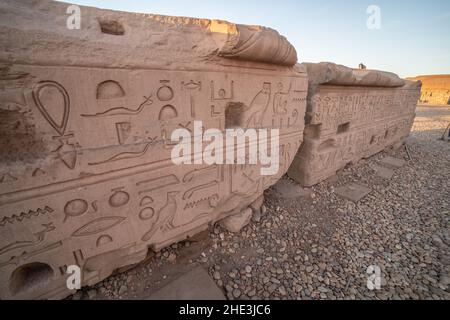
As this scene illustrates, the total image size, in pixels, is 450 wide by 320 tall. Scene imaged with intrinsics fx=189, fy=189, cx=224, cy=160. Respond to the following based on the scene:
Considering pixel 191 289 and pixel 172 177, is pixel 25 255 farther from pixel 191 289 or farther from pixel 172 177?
pixel 191 289

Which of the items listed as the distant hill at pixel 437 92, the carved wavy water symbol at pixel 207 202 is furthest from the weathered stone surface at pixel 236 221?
the distant hill at pixel 437 92

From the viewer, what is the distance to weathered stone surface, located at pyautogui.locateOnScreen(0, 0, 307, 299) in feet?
3.56

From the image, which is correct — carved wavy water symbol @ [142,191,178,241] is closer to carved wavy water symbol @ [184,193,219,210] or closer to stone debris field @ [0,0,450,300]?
stone debris field @ [0,0,450,300]

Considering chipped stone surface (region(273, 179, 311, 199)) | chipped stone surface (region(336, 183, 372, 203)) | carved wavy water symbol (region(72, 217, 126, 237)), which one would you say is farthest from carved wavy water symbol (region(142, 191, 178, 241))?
chipped stone surface (region(336, 183, 372, 203))

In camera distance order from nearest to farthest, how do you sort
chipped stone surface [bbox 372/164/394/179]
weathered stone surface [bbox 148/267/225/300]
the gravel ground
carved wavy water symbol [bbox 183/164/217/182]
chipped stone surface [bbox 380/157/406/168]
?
1. weathered stone surface [bbox 148/267/225/300]
2. the gravel ground
3. carved wavy water symbol [bbox 183/164/217/182]
4. chipped stone surface [bbox 372/164/394/179]
5. chipped stone surface [bbox 380/157/406/168]

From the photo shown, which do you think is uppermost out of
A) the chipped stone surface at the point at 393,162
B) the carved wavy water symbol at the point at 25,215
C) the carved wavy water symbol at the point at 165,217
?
the carved wavy water symbol at the point at 25,215

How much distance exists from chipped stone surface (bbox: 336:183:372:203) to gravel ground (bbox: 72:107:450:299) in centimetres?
10

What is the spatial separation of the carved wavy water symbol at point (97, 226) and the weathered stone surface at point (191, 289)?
2.19 feet

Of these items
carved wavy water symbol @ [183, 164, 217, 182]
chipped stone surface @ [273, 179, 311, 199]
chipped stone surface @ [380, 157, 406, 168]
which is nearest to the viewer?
carved wavy water symbol @ [183, 164, 217, 182]

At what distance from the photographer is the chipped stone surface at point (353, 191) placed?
302 cm

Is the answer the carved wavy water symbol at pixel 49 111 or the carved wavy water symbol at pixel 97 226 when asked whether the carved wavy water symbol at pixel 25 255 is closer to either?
the carved wavy water symbol at pixel 97 226
